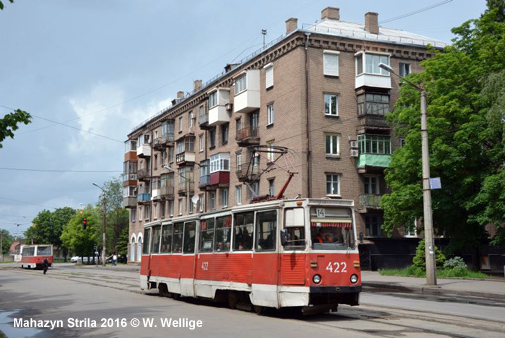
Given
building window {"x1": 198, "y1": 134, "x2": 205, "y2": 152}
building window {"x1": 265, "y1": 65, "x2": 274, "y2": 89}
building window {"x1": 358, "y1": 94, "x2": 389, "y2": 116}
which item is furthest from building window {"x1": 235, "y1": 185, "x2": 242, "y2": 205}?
building window {"x1": 358, "y1": 94, "x2": 389, "y2": 116}

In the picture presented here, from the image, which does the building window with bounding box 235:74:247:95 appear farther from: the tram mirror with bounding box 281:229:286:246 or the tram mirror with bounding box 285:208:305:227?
the tram mirror with bounding box 281:229:286:246

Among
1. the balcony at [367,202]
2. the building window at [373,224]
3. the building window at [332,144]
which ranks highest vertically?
the building window at [332,144]

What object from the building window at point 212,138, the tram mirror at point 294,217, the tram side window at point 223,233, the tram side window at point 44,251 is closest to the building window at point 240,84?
the building window at point 212,138

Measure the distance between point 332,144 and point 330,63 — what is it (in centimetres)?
579

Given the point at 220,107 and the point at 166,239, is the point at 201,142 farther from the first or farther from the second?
the point at 166,239

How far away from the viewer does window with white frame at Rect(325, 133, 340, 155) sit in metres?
42.5

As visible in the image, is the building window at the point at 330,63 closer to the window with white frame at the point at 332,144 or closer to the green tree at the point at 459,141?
the window with white frame at the point at 332,144

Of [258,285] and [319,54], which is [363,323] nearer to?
[258,285]

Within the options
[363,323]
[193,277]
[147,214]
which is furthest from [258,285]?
[147,214]

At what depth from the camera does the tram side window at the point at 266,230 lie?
48.2ft

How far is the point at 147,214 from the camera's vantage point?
72.9 metres

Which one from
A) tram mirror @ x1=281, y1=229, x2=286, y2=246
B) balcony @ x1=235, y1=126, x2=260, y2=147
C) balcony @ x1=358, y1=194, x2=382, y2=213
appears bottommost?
tram mirror @ x1=281, y1=229, x2=286, y2=246

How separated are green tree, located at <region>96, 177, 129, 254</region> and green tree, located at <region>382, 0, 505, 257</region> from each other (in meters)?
61.4

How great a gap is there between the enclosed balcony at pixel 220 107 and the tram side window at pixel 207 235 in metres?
33.6
